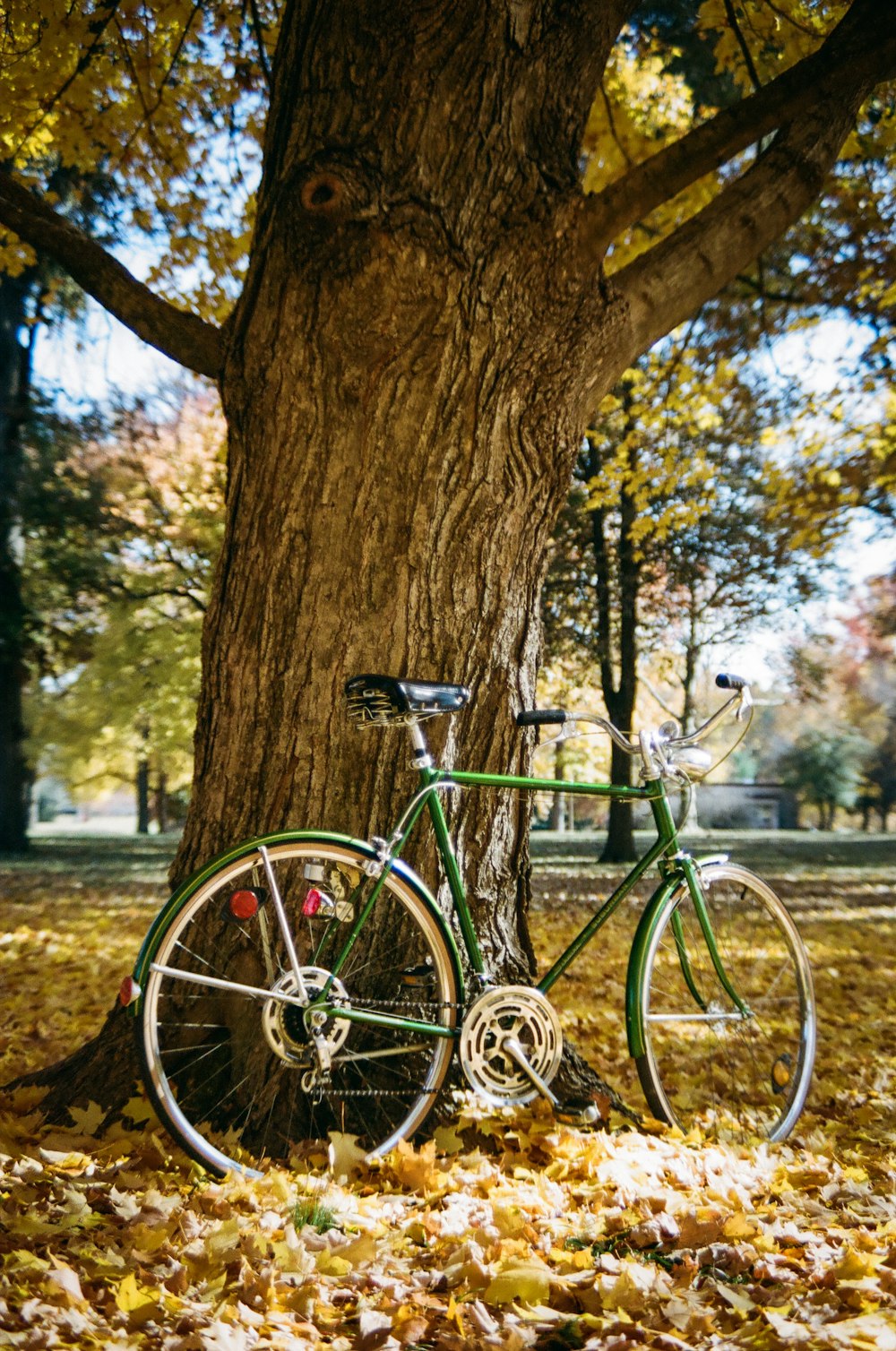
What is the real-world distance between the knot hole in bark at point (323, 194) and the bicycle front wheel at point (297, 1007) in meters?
1.84

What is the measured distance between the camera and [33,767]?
23.2m

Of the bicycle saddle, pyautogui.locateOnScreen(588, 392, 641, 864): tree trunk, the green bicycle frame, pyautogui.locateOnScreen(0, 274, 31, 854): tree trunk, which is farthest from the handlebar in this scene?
pyautogui.locateOnScreen(0, 274, 31, 854): tree trunk

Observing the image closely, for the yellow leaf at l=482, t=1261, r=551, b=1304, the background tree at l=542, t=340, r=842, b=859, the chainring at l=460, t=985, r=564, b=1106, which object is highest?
the background tree at l=542, t=340, r=842, b=859

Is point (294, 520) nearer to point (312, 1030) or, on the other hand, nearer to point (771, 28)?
point (312, 1030)

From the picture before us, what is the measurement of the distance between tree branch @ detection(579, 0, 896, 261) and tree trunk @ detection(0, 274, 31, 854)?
14062 millimetres

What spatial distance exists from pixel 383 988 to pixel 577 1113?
72 cm

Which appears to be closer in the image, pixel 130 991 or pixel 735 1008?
pixel 130 991

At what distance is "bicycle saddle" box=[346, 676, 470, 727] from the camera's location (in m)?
2.67

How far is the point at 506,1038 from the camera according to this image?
283 cm

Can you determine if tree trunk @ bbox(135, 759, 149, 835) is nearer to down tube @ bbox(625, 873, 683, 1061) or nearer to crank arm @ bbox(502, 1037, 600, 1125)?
crank arm @ bbox(502, 1037, 600, 1125)

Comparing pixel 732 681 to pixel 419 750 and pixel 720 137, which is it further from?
pixel 720 137

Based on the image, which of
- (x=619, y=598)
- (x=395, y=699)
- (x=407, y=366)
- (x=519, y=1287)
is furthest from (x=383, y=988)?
(x=619, y=598)

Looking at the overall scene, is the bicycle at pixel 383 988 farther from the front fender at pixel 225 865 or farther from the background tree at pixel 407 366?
the background tree at pixel 407 366

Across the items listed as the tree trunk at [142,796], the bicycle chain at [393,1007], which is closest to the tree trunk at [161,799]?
the tree trunk at [142,796]
